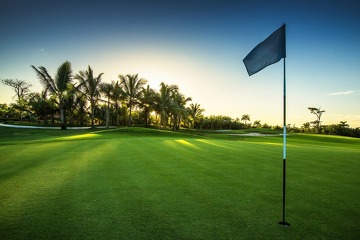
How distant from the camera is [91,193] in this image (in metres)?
5.18

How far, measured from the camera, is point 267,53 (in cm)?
548

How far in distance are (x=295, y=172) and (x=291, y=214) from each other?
13.5ft

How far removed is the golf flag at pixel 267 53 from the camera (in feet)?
16.9

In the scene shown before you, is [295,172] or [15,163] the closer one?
[295,172]

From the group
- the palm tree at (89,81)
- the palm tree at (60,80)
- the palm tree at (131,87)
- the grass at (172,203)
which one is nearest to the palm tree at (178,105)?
the palm tree at (131,87)

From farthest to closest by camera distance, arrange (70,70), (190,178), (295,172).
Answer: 1. (70,70)
2. (295,172)
3. (190,178)

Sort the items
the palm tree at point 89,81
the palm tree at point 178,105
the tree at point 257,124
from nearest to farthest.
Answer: the palm tree at point 89,81
the palm tree at point 178,105
the tree at point 257,124

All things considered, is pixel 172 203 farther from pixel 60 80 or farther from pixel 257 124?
pixel 257 124

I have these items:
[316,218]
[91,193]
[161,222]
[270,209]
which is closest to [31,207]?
[91,193]

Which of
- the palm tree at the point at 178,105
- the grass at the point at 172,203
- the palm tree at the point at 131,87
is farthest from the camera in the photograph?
the palm tree at the point at 178,105

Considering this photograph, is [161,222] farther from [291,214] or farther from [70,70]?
[70,70]

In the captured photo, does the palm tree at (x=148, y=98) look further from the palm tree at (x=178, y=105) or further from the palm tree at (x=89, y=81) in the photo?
the palm tree at (x=89, y=81)

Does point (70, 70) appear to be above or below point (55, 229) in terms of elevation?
above

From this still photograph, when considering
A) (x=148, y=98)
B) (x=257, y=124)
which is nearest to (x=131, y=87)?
(x=148, y=98)
